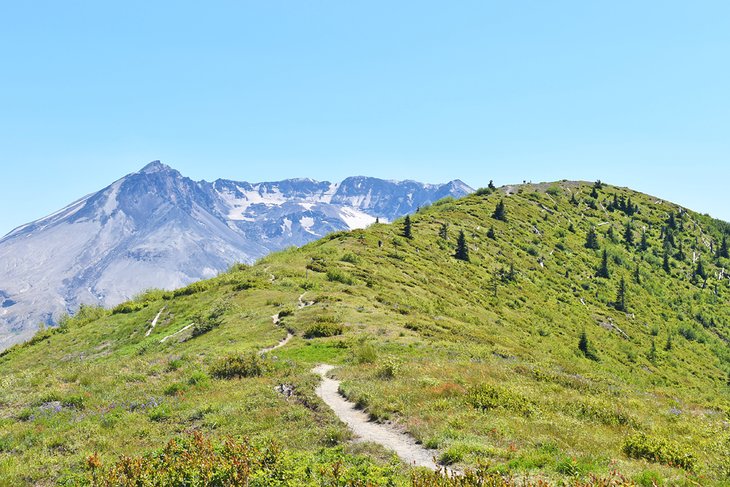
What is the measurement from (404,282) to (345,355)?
3032 centimetres

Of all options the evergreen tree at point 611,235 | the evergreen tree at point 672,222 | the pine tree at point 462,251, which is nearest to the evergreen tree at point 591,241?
the evergreen tree at point 611,235

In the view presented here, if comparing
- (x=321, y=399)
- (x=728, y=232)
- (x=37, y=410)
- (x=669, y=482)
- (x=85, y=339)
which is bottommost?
(x=85, y=339)

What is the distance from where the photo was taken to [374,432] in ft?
53.1

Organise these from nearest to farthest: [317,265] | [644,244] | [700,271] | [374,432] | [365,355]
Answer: [374,432] < [365,355] < [317,265] < [700,271] < [644,244]

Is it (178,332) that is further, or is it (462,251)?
(462,251)

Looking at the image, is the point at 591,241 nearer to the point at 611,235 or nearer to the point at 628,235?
the point at 611,235

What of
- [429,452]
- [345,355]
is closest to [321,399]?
[429,452]

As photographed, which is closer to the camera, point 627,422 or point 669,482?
point 669,482

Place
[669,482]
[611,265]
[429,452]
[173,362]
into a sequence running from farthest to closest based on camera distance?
1. [611,265]
2. [173,362]
3. [429,452]
4. [669,482]

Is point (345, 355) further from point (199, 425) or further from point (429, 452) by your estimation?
point (429, 452)

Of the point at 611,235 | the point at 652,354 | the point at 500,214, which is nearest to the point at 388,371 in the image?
the point at 652,354

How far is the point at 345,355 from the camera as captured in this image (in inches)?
1121

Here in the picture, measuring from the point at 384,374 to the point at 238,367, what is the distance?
787 centimetres

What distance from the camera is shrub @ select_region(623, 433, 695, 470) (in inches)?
519
